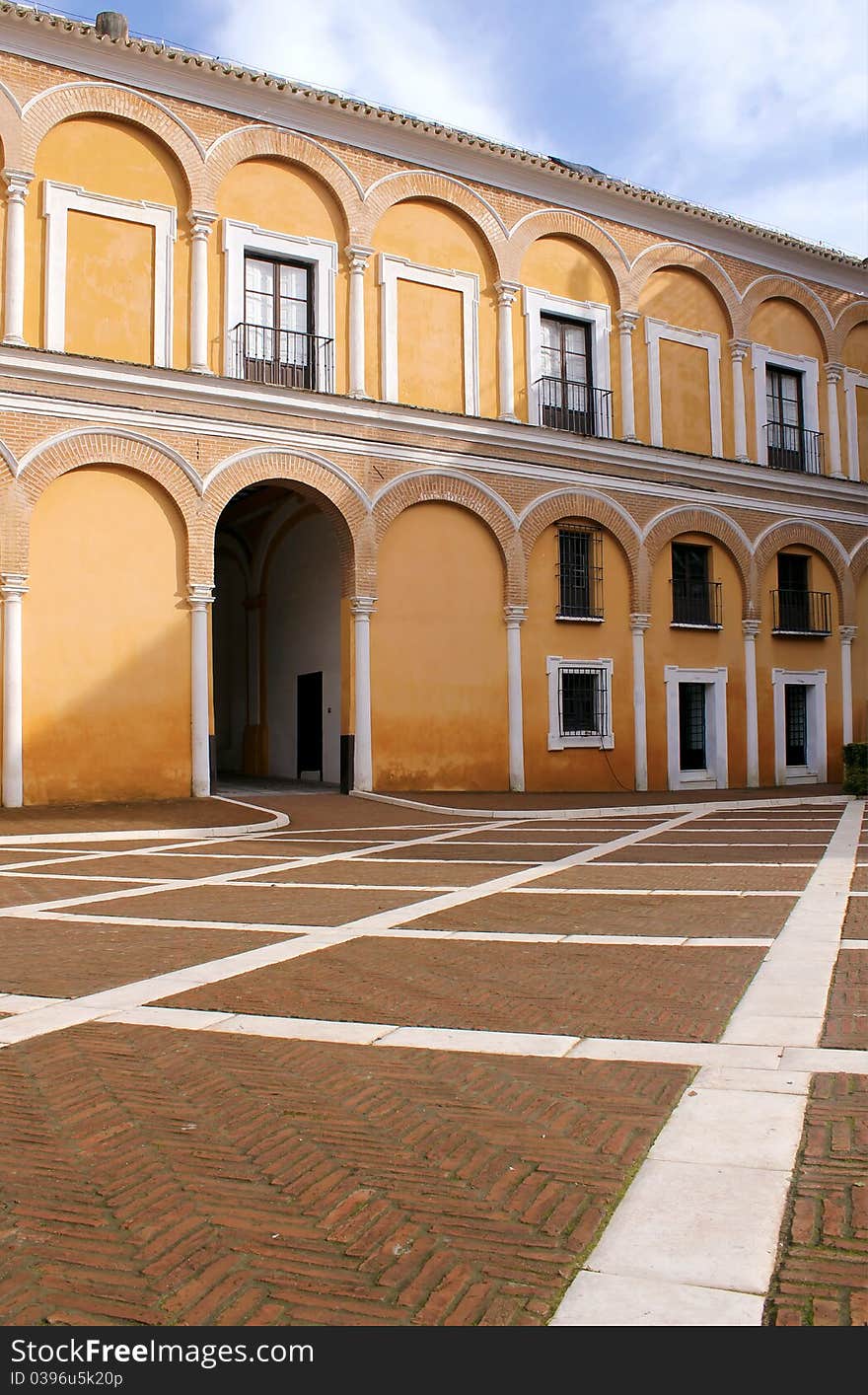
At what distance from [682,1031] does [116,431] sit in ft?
50.2

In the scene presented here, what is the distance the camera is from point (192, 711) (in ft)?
60.6

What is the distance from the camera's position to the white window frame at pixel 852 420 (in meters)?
27.2

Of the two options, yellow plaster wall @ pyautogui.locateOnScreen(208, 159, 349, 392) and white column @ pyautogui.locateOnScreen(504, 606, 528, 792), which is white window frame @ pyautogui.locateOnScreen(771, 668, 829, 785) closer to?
white column @ pyautogui.locateOnScreen(504, 606, 528, 792)

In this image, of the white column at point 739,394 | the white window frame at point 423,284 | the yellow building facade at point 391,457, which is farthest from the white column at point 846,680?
the white window frame at point 423,284

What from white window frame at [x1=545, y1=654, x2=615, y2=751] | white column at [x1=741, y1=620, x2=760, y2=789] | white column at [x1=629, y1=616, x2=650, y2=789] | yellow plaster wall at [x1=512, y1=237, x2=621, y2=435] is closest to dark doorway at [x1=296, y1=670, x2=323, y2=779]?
white window frame at [x1=545, y1=654, x2=615, y2=751]

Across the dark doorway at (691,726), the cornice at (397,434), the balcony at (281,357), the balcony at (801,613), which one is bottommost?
the dark doorway at (691,726)

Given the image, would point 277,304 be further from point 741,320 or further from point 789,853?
point 789,853

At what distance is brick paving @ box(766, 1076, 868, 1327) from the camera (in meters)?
2.73

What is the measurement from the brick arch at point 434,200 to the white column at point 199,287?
295cm

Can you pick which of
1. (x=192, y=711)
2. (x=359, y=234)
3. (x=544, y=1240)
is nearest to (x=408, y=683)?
(x=192, y=711)

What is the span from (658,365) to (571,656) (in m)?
7.00

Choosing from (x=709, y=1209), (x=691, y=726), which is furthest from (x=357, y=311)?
(x=709, y=1209)

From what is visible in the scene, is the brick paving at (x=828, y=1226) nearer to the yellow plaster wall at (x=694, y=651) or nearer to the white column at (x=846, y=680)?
the yellow plaster wall at (x=694, y=651)

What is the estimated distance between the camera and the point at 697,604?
2442cm
